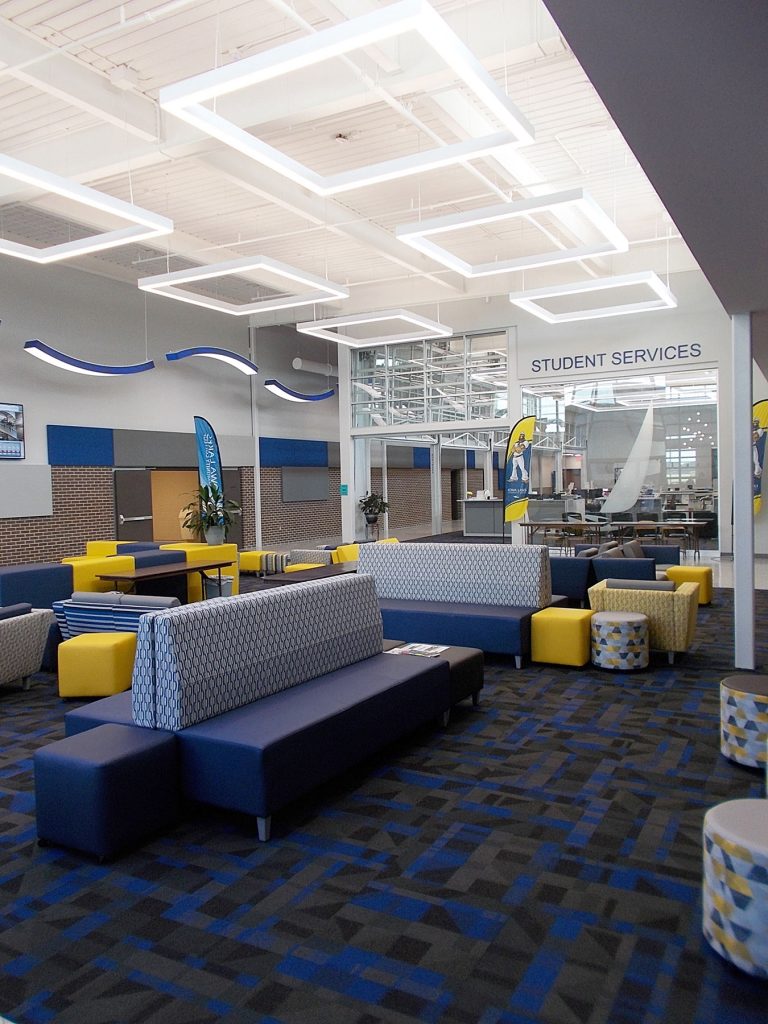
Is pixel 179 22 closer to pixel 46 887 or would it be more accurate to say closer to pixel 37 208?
pixel 37 208

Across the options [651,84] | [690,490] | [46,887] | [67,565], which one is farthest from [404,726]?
[690,490]

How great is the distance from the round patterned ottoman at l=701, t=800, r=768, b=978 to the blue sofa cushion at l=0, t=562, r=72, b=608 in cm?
722

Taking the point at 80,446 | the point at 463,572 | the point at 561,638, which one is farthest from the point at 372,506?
the point at 561,638

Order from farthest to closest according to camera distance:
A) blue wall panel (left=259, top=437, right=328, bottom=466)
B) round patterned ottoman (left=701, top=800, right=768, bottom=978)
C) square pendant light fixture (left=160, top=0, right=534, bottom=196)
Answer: blue wall panel (left=259, top=437, right=328, bottom=466) → square pendant light fixture (left=160, top=0, right=534, bottom=196) → round patterned ottoman (left=701, top=800, right=768, bottom=978)

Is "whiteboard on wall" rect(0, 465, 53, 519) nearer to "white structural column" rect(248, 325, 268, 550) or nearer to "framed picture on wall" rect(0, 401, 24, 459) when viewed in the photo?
"framed picture on wall" rect(0, 401, 24, 459)

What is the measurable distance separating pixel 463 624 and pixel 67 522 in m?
9.45

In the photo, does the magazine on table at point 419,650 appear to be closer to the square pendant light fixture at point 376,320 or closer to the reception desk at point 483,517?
the square pendant light fixture at point 376,320

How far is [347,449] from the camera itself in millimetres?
18312

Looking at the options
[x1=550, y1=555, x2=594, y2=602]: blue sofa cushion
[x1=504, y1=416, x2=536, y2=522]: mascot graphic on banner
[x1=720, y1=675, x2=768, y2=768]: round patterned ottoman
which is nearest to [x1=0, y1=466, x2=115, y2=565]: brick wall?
[x1=504, y1=416, x2=536, y2=522]: mascot graphic on banner

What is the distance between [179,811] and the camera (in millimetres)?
3781

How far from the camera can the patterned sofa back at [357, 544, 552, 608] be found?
7.07m

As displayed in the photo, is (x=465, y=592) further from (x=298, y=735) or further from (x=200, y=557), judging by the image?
(x=200, y=557)

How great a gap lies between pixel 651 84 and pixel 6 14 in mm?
6098

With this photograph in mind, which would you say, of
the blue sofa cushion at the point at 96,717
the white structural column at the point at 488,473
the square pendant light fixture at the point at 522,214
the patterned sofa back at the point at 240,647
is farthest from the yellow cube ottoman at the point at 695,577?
the white structural column at the point at 488,473
